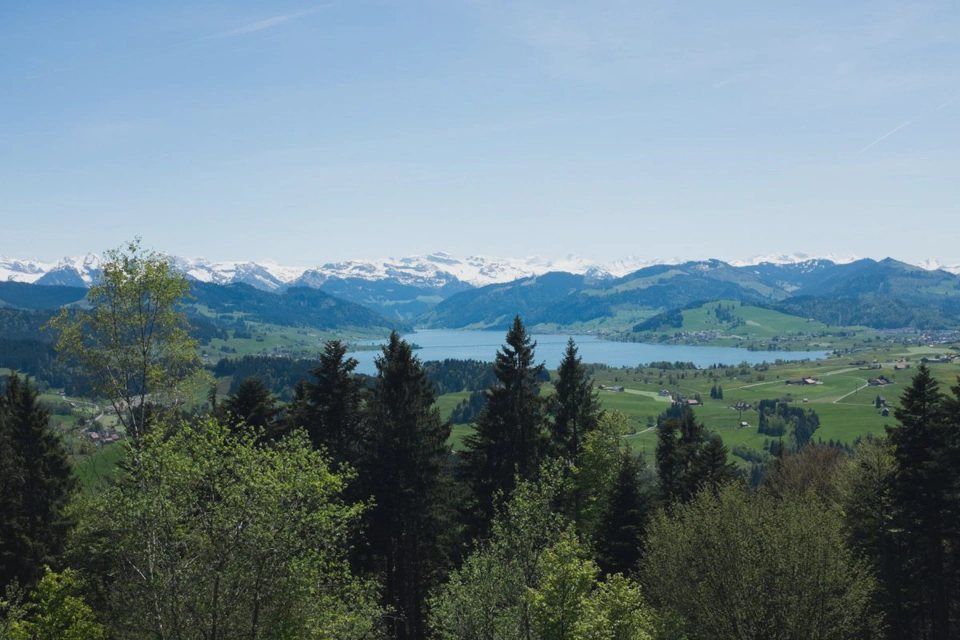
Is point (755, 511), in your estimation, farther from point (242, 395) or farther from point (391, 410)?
point (242, 395)

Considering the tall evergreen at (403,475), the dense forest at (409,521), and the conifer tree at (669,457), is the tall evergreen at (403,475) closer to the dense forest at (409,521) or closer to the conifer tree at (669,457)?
the dense forest at (409,521)

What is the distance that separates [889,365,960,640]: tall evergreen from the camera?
35562 millimetres

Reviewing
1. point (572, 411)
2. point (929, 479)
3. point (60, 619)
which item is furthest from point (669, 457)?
point (60, 619)

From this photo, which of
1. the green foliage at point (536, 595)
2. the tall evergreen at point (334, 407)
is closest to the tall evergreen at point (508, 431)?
the tall evergreen at point (334, 407)

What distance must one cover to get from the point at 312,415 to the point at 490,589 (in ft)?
69.2

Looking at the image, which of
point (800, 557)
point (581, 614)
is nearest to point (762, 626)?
point (800, 557)

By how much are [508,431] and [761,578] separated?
18.8 meters

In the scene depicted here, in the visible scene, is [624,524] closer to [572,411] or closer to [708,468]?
[572,411]

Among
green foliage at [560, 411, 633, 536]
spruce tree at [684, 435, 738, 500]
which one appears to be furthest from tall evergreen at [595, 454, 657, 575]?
spruce tree at [684, 435, 738, 500]

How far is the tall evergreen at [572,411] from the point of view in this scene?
170 ft

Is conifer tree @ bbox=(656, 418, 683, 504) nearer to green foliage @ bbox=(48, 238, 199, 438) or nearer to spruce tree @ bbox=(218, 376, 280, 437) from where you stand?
spruce tree @ bbox=(218, 376, 280, 437)

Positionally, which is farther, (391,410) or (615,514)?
Answer: (615,514)

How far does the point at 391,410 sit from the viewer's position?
4153 cm

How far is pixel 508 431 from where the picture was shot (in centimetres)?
4553
